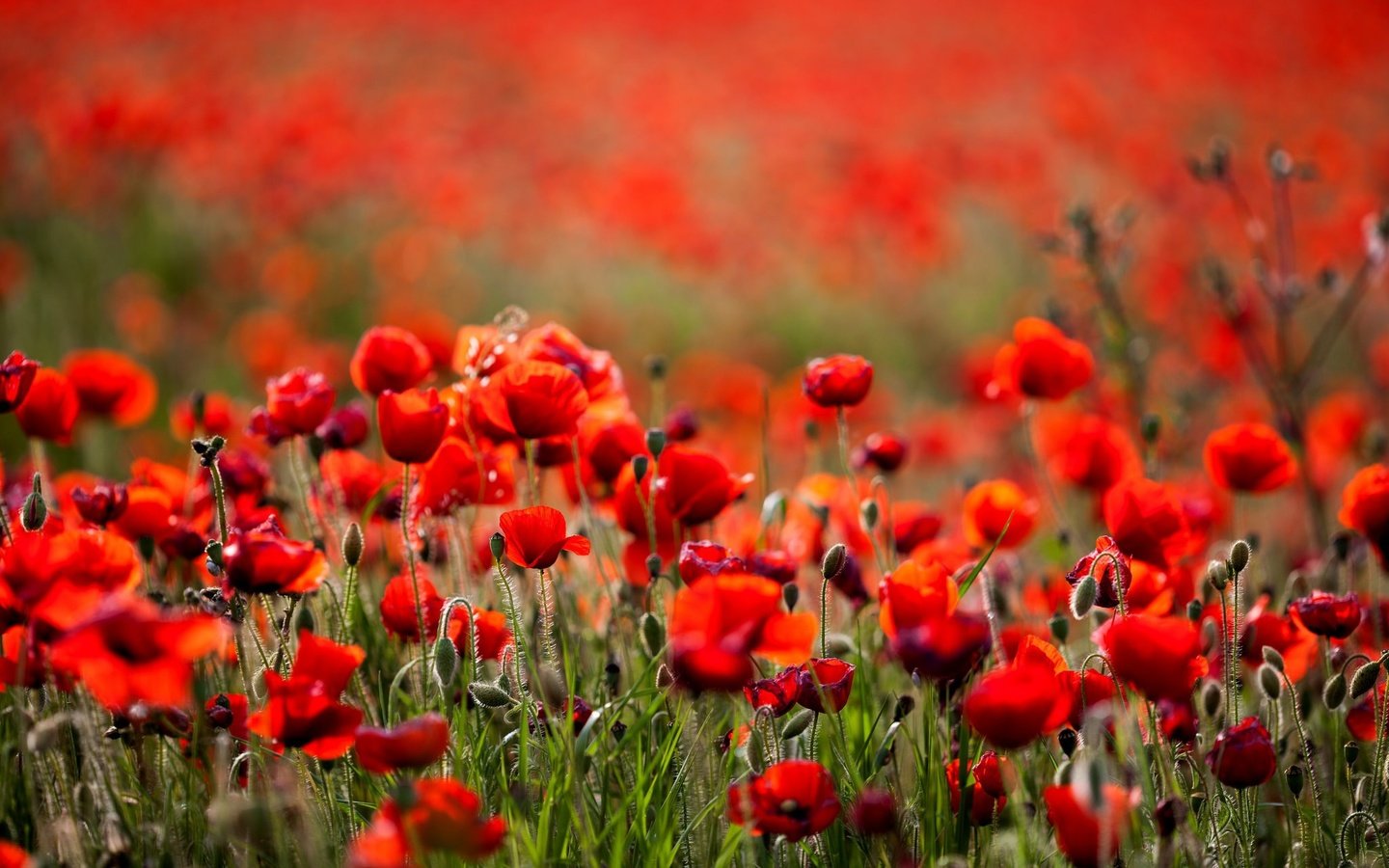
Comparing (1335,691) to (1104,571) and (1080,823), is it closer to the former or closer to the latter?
(1104,571)

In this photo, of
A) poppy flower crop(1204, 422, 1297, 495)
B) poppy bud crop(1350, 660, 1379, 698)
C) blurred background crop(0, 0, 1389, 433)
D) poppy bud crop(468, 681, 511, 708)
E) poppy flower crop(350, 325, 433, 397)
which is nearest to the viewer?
poppy bud crop(468, 681, 511, 708)

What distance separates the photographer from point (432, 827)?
100 centimetres

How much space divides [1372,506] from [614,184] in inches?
209

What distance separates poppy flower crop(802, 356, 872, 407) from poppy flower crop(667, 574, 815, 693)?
0.67 metres

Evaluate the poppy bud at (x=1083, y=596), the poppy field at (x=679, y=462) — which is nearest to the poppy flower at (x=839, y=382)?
the poppy field at (x=679, y=462)

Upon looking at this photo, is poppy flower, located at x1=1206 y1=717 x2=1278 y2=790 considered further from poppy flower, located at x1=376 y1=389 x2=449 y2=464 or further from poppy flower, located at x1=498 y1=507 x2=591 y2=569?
poppy flower, located at x1=376 y1=389 x2=449 y2=464

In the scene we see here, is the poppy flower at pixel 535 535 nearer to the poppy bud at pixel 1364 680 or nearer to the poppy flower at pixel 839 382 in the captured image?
the poppy flower at pixel 839 382

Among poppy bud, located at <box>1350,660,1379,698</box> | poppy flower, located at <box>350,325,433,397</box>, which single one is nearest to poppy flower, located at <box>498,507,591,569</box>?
poppy flower, located at <box>350,325,433,397</box>

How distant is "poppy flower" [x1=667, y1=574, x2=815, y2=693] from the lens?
3.41 feet

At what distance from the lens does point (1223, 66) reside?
900 centimetres

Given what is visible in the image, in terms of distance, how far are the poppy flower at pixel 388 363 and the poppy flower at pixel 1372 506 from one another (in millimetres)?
1426

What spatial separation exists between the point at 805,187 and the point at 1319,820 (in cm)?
568

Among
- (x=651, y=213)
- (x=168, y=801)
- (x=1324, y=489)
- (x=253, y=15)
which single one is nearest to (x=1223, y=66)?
(x=651, y=213)

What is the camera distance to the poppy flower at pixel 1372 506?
1.71 m
